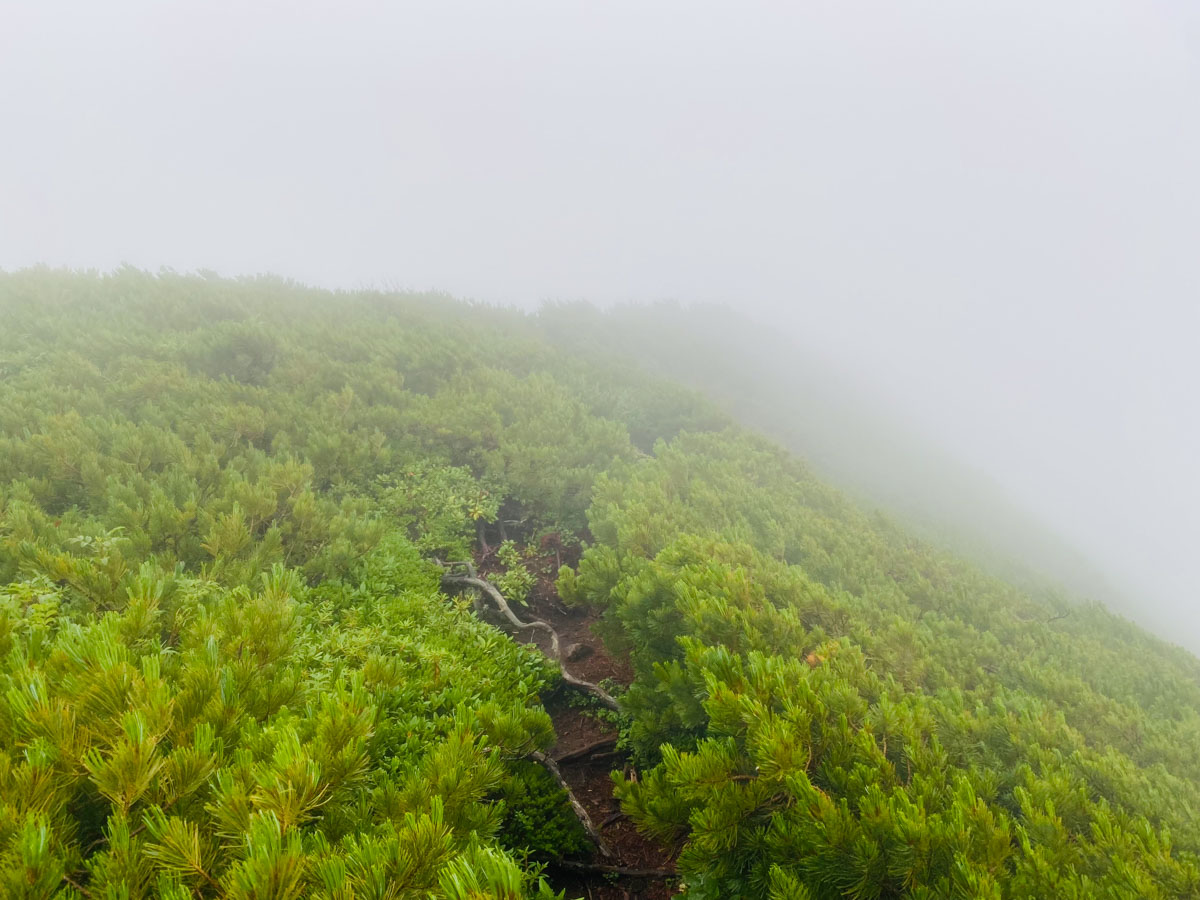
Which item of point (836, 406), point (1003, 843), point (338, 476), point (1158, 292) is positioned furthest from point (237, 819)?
point (1158, 292)

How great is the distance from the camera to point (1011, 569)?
14.0m

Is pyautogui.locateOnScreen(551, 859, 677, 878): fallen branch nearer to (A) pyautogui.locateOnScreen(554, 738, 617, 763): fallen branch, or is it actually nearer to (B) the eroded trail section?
(B) the eroded trail section

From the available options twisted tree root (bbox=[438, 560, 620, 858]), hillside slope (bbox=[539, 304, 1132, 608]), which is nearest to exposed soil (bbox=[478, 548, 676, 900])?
twisted tree root (bbox=[438, 560, 620, 858])

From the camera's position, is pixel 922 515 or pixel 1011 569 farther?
pixel 922 515

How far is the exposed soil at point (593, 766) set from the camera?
3471 mm

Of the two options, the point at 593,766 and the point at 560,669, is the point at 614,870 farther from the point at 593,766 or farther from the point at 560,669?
the point at 560,669

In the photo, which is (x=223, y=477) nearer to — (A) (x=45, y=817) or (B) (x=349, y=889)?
(A) (x=45, y=817)

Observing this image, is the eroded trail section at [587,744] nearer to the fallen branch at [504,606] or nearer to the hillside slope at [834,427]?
the fallen branch at [504,606]

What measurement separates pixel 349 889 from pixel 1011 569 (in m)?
17.9

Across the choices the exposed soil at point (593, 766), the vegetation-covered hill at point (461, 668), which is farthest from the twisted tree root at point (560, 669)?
the vegetation-covered hill at point (461, 668)

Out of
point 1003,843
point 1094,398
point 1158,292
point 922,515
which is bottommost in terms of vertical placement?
point 922,515

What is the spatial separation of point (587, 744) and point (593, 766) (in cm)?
20

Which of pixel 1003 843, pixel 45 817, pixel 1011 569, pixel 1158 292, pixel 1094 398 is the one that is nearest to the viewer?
pixel 45 817

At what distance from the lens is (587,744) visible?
480 cm
